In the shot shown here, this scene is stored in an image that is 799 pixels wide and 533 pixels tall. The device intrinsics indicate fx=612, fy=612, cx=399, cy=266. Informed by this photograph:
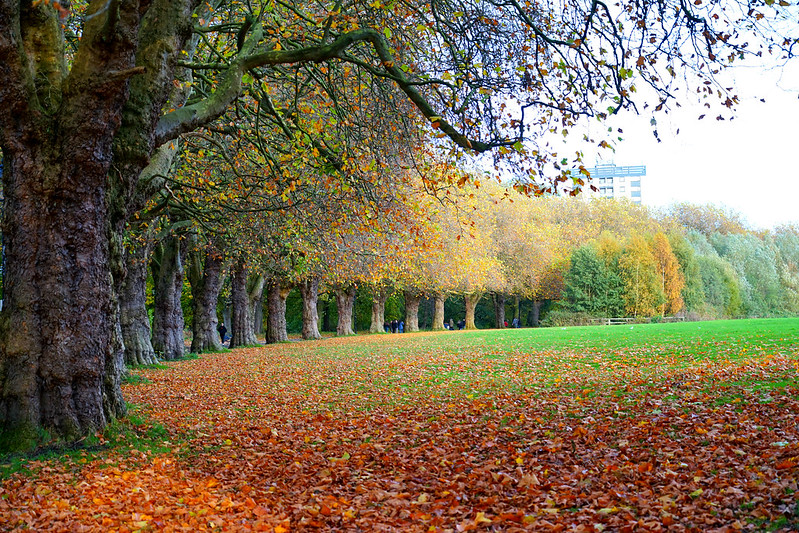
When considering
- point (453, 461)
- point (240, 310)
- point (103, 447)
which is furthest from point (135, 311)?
point (453, 461)

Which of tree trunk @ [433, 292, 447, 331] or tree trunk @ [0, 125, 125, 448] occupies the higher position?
tree trunk @ [0, 125, 125, 448]

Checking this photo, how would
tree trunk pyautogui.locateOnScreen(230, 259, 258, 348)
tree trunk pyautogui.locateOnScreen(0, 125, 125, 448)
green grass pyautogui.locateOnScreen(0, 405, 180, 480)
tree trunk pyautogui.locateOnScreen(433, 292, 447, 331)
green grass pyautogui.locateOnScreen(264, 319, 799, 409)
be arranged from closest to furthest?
1. green grass pyautogui.locateOnScreen(0, 405, 180, 480)
2. tree trunk pyautogui.locateOnScreen(0, 125, 125, 448)
3. green grass pyautogui.locateOnScreen(264, 319, 799, 409)
4. tree trunk pyautogui.locateOnScreen(230, 259, 258, 348)
5. tree trunk pyautogui.locateOnScreen(433, 292, 447, 331)

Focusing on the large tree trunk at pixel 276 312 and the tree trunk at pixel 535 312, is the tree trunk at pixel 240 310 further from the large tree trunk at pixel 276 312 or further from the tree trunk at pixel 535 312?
the tree trunk at pixel 535 312

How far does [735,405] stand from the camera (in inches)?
299

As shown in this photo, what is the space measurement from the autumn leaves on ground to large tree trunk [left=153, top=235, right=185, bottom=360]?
10.7 meters

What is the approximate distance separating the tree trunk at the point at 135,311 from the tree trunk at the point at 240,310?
7345 mm

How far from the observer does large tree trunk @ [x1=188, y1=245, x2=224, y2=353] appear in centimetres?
2519

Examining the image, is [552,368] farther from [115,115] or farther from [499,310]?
[499,310]

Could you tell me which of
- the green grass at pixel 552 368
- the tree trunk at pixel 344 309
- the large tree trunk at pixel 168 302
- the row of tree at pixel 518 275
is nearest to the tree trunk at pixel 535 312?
the row of tree at pixel 518 275


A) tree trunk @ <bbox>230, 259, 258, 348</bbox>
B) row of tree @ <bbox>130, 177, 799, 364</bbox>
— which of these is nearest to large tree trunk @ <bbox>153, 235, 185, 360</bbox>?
row of tree @ <bbox>130, 177, 799, 364</bbox>

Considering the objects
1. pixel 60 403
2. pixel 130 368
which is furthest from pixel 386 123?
pixel 130 368

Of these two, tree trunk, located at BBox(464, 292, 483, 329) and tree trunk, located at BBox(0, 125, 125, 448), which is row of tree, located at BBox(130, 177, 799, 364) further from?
tree trunk, located at BBox(0, 125, 125, 448)

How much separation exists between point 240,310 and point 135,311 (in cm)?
1094

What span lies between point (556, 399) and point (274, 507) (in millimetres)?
5431
